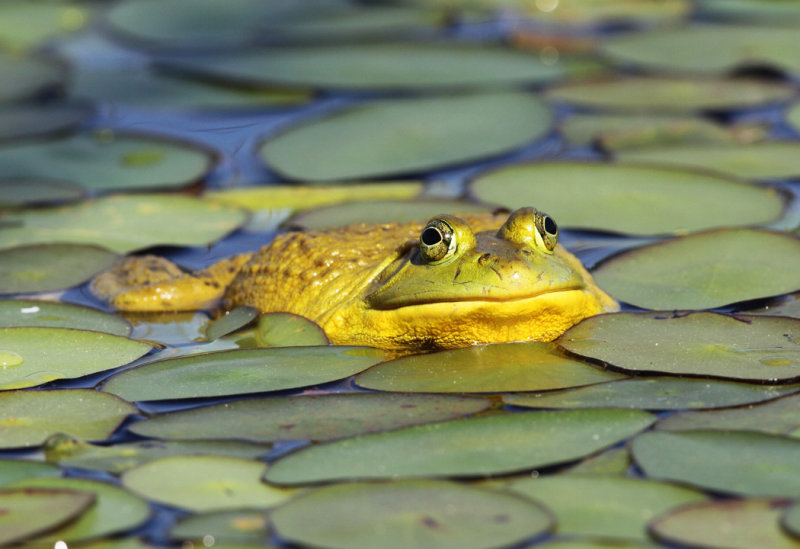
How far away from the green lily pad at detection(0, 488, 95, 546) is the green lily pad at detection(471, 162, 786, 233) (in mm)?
3104

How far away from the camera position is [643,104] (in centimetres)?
721

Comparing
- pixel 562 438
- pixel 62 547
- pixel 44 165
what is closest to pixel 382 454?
pixel 562 438

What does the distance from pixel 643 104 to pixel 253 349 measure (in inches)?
162

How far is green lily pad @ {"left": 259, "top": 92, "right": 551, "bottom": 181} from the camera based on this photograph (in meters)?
6.34

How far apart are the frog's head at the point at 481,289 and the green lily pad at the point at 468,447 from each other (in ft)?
2.10

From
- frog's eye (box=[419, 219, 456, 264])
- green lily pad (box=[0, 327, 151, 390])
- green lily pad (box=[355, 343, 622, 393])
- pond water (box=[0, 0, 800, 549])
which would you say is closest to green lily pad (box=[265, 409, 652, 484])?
pond water (box=[0, 0, 800, 549])

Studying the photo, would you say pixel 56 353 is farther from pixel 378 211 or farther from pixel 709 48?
pixel 709 48

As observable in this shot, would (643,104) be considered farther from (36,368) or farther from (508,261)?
(36,368)

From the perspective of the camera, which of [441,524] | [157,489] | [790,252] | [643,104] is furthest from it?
[643,104]

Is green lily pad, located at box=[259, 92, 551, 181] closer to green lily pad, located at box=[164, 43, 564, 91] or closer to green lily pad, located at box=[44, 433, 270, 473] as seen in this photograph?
green lily pad, located at box=[164, 43, 564, 91]

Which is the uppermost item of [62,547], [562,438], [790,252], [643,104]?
[643,104]

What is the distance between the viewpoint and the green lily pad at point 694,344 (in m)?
3.64

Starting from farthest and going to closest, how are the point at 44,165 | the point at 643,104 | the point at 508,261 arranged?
the point at 643,104
the point at 44,165
the point at 508,261

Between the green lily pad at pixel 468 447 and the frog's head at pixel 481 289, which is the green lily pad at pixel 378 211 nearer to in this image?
the frog's head at pixel 481 289
